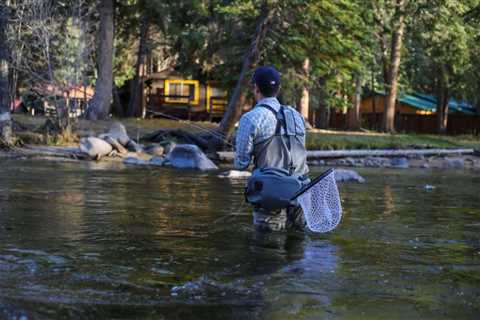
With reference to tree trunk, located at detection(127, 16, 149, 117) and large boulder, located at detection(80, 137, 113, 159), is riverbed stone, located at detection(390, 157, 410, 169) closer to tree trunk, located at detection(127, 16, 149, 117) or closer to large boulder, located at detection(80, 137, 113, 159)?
large boulder, located at detection(80, 137, 113, 159)

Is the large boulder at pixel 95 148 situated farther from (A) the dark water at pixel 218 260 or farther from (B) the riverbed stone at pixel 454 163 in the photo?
(B) the riverbed stone at pixel 454 163

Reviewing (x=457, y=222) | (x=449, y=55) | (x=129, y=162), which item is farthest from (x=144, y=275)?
(x=449, y=55)

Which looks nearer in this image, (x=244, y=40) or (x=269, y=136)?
(x=269, y=136)

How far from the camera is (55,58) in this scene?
2739 cm

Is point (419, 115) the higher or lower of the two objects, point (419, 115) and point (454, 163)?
the higher

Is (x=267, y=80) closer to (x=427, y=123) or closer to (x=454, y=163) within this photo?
(x=454, y=163)

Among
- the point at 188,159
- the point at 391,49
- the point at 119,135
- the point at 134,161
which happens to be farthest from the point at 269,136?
the point at 391,49

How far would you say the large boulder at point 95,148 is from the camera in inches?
870

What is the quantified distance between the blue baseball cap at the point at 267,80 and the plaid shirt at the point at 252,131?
0.48ft

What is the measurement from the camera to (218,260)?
23.0 ft

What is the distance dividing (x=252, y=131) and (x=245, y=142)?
0.41 ft

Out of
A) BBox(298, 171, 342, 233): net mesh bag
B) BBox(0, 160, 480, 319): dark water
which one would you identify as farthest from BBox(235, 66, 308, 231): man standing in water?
BBox(0, 160, 480, 319): dark water

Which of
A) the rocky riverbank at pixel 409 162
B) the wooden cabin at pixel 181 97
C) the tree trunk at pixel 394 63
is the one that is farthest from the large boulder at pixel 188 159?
the wooden cabin at pixel 181 97

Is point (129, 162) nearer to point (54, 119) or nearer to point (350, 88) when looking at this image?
point (54, 119)
